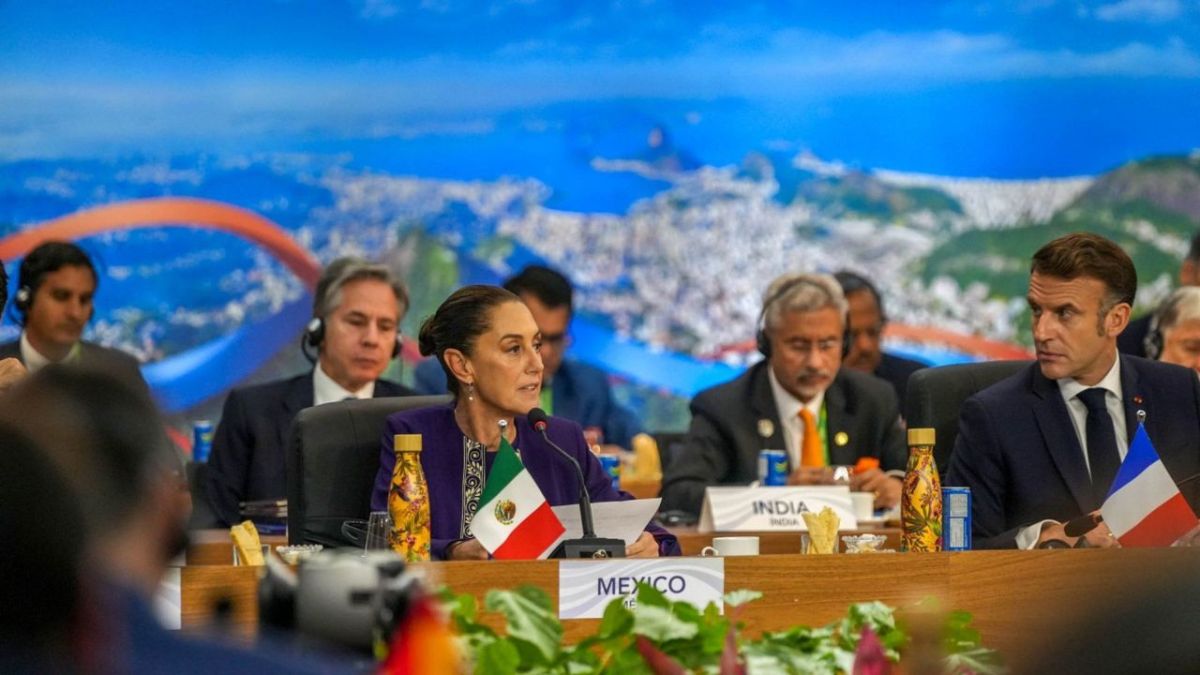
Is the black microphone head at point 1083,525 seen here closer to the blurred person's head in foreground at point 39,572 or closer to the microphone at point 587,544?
the microphone at point 587,544

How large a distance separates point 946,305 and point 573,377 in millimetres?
1550

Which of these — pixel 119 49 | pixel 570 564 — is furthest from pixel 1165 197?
pixel 570 564

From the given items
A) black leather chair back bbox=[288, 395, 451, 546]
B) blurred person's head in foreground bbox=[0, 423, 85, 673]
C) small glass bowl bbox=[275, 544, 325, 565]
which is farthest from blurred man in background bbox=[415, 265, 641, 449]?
blurred person's head in foreground bbox=[0, 423, 85, 673]

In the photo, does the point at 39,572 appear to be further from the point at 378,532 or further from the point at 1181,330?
the point at 1181,330

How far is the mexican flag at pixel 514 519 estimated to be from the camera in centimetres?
309

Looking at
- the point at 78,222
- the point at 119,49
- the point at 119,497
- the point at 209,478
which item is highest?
the point at 119,49

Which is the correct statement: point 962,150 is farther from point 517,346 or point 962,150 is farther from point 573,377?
point 517,346

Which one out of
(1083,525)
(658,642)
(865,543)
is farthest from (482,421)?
(658,642)

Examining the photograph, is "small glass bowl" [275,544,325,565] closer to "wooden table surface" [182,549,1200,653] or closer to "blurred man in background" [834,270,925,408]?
"wooden table surface" [182,549,1200,653]

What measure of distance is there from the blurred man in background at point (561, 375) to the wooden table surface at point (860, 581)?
253 cm

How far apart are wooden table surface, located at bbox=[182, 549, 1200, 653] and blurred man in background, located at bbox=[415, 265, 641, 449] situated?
2533 millimetres

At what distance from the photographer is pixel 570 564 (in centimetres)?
271

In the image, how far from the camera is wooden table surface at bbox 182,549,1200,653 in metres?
Result: 2.70

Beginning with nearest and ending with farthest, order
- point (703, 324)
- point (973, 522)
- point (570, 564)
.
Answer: point (570, 564) → point (973, 522) → point (703, 324)
